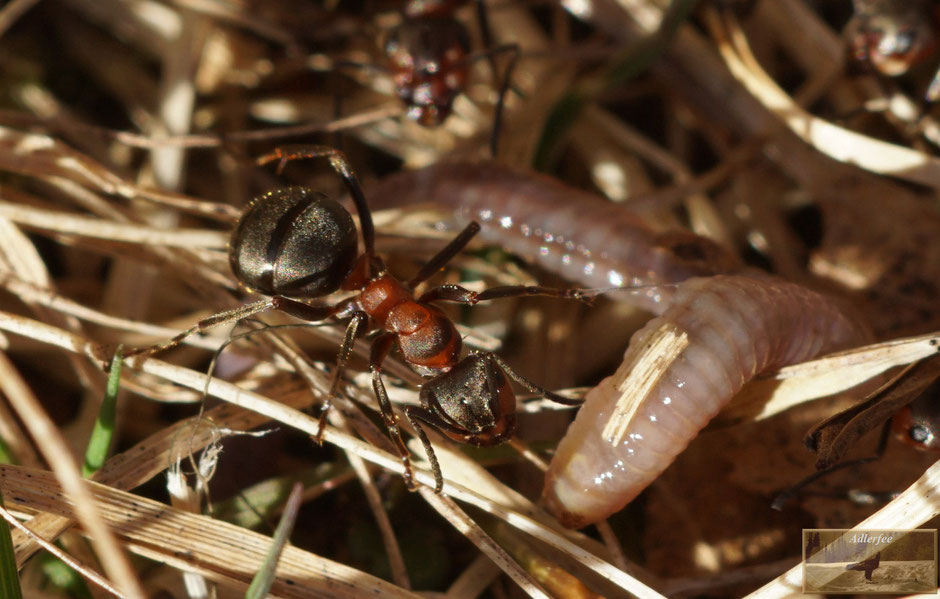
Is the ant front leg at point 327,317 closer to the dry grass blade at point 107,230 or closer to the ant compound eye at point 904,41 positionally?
the dry grass blade at point 107,230

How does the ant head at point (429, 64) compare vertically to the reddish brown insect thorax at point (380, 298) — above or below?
above

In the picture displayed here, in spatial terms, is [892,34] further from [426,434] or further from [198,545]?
[198,545]

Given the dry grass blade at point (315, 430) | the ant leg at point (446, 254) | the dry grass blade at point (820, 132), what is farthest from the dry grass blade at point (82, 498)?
the dry grass blade at point (820, 132)

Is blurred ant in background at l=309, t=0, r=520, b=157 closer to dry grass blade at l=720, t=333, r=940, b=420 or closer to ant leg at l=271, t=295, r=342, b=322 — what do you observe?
ant leg at l=271, t=295, r=342, b=322

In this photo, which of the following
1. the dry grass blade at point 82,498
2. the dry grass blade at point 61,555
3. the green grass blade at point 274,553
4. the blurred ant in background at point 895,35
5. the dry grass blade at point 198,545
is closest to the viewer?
the dry grass blade at point 82,498

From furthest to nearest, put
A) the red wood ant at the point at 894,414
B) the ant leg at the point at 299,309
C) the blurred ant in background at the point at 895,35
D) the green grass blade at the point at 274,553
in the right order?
the blurred ant in background at the point at 895,35 < the ant leg at the point at 299,309 < the red wood ant at the point at 894,414 < the green grass blade at the point at 274,553

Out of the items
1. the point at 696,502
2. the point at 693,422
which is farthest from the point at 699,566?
the point at 693,422

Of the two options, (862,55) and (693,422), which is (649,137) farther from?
(693,422)

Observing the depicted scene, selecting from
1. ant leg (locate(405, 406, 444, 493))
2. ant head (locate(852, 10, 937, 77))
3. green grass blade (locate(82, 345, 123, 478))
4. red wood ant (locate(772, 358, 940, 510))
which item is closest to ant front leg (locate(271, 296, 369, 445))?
ant leg (locate(405, 406, 444, 493))
